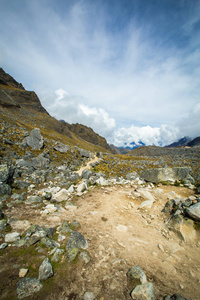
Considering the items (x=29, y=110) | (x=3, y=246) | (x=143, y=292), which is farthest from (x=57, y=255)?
(x=29, y=110)

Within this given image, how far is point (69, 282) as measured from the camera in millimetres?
3367

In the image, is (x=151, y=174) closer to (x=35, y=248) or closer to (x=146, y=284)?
(x=146, y=284)

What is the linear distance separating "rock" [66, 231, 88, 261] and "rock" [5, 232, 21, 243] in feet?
6.71

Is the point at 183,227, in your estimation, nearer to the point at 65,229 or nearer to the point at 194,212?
the point at 194,212

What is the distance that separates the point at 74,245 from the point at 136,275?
240cm

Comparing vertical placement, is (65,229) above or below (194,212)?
below

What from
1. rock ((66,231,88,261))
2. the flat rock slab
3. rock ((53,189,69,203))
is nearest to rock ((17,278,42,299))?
rock ((66,231,88,261))

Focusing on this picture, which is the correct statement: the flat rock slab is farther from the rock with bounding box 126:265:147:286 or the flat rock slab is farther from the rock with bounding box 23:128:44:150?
the rock with bounding box 23:128:44:150

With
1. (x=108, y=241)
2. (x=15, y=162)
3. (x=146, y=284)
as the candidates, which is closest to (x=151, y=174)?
(x=108, y=241)

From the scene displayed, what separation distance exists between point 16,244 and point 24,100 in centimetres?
12710

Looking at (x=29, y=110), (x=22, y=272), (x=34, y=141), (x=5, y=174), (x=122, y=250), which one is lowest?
(x=122, y=250)

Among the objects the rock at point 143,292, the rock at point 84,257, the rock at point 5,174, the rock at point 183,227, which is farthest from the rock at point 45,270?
the rock at point 5,174

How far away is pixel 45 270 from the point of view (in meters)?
3.44

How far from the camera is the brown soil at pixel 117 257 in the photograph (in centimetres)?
327
